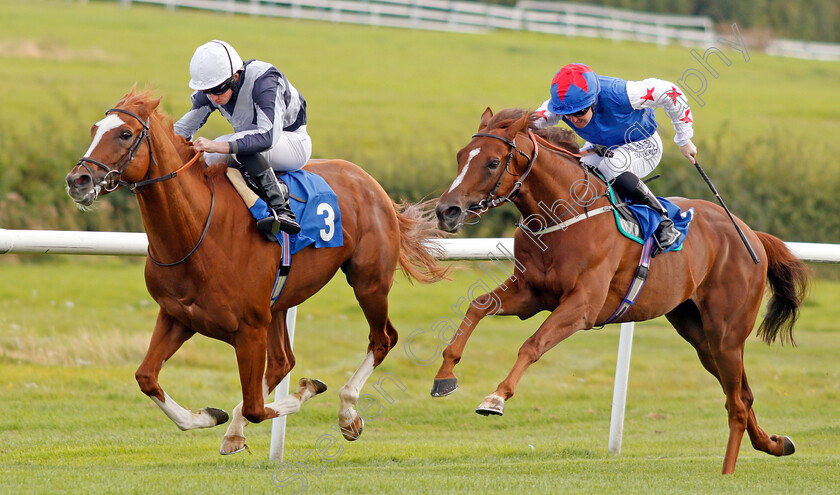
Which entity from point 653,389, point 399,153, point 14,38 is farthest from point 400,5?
point 653,389

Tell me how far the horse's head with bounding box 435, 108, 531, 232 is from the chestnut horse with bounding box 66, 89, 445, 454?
91 centimetres

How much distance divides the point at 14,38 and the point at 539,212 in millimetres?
24821

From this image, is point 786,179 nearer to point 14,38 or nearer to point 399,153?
point 399,153

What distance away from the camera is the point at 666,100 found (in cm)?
527

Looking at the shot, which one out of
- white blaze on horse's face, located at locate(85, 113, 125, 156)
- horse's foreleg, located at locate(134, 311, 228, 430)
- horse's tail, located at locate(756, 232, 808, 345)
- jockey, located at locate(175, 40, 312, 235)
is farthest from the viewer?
horse's tail, located at locate(756, 232, 808, 345)

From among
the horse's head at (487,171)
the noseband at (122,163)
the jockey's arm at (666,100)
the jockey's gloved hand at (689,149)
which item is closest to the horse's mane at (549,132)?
the horse's head at (487,171)

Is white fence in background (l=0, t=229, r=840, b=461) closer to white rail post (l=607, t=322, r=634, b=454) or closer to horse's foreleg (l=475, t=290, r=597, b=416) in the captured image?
white rail post (l=607, t=322, r=634, b=454)

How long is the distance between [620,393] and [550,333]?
5.77 ft

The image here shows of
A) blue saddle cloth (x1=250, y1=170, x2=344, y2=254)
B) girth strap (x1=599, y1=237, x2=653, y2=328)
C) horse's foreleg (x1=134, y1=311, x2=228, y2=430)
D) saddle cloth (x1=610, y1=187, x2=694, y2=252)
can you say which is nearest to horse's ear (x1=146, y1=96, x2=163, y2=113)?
blue saddle cloth (x1=250, y1=170, x2=344, y2=254)

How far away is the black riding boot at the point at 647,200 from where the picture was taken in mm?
5320

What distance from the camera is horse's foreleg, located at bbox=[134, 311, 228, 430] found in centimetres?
Answer: 484

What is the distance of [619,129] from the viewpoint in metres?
5.36

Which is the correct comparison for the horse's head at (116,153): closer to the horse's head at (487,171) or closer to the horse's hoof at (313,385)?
the horse's head at (487,171)

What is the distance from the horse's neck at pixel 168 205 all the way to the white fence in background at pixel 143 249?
917mm
